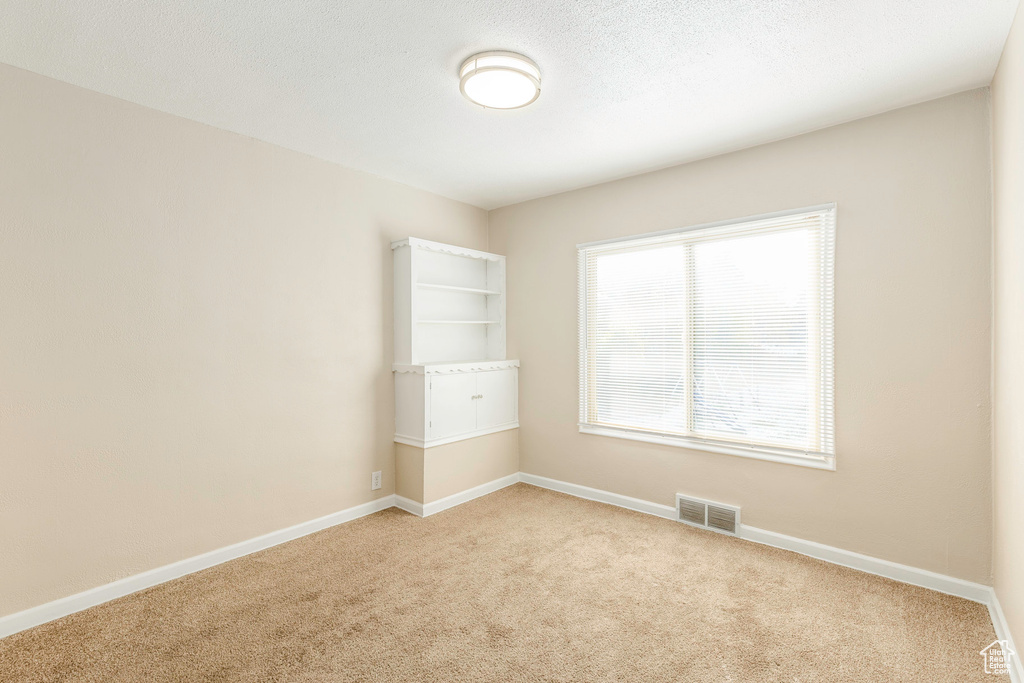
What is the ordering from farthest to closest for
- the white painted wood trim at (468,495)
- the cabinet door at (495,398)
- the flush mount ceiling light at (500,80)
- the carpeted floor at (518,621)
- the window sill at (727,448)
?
the cabinet door at (495,398) → the white painted wood trim at (468,495) → the window sill at (727,448) → the flush mount ceiling light at (500,80) → the carpeted floor at (518,621)

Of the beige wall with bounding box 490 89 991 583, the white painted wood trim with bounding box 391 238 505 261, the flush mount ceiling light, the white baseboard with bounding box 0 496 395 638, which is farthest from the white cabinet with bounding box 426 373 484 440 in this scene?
the flush mount ceiling light

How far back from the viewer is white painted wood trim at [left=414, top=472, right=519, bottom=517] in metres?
3.68

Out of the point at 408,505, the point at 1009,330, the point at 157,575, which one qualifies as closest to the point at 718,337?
the point at 1009,330

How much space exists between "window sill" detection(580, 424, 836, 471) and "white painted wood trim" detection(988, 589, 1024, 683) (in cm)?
84

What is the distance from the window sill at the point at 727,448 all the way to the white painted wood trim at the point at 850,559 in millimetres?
470

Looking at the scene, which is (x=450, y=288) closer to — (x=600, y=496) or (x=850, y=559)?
(x=600, y=496)

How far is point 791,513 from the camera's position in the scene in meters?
3.02

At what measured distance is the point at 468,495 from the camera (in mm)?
3975

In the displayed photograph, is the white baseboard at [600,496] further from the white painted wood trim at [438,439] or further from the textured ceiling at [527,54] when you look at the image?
the textured ceiling at [527,54]

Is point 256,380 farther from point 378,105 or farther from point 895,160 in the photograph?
point 895,160

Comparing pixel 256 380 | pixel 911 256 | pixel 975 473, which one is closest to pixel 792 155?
pixel 911 256

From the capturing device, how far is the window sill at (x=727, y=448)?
2916 millimetres

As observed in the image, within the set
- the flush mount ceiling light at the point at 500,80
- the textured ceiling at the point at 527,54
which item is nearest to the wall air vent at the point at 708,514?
the textured ceiling at the point at 527,54

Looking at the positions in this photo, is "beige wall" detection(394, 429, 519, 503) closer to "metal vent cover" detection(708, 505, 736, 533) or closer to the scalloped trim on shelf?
the scalloped trim on shelf
